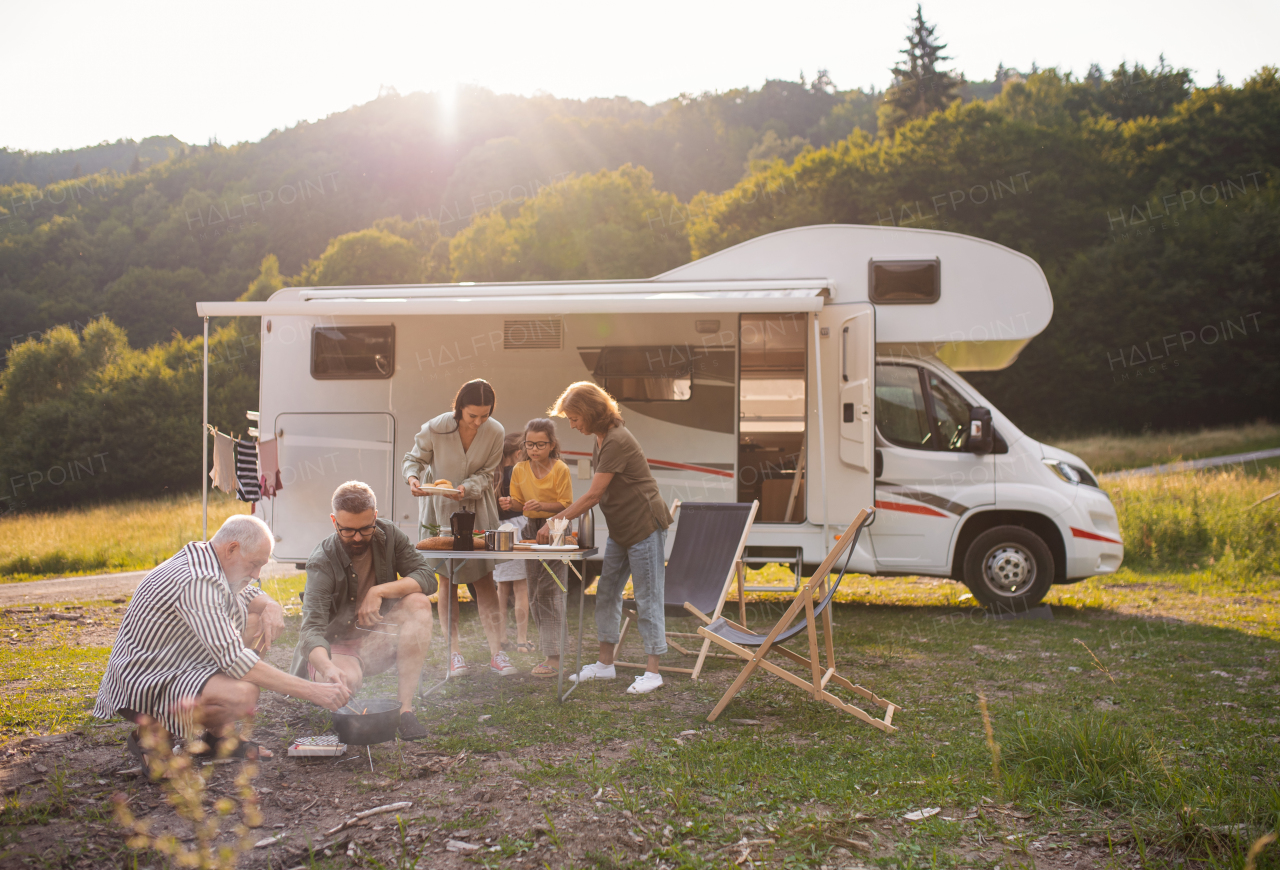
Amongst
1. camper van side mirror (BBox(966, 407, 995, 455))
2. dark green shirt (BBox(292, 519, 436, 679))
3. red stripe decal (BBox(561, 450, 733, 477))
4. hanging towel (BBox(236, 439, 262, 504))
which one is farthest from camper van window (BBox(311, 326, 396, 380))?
camper van side mirror (BBox(966, 407, 995, 455))

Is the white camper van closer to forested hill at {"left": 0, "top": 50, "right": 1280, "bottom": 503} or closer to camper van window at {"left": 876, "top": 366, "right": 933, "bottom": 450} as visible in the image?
camper van window at {"left": 876, "top": 366, "right": 933, "bottom": 450}

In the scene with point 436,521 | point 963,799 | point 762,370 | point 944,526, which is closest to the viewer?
point 963,799

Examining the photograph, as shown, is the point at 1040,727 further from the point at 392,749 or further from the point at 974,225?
the point at 974,225

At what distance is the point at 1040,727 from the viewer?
3.62 metres

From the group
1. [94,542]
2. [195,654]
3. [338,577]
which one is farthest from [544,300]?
[94,542]

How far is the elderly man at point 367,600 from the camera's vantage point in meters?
3.53

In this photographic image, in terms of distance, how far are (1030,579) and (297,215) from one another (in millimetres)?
41795

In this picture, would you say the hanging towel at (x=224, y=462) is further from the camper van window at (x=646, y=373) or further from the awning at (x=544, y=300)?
the camper van window at (x=646, y=373)

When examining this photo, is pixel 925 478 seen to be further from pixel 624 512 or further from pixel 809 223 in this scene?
pixel 809 223

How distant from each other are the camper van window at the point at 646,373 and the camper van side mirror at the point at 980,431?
1.98 m

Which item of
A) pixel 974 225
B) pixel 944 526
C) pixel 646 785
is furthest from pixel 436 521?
pixel 974 225

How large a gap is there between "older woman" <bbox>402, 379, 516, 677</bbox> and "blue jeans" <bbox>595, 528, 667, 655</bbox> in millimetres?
634

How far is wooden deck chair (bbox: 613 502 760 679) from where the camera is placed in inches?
192

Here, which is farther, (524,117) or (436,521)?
(524,117)
